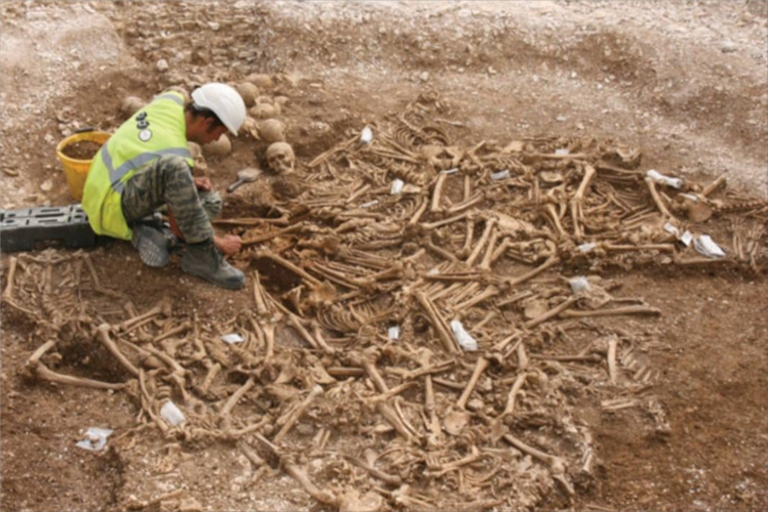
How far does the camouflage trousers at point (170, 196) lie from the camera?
15.3 ft

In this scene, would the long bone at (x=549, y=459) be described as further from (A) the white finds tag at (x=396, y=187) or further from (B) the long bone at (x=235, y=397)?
(A) the white finds tag at (x=396, y=187)

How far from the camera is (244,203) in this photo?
19.2 ft

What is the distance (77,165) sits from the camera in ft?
18.0

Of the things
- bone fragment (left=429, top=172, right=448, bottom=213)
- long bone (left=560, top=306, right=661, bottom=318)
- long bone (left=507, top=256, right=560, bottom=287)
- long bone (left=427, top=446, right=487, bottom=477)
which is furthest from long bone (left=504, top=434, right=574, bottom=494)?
bone fragment (left=429, top=172, right=448, bottom=213)

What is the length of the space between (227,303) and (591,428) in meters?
2.14

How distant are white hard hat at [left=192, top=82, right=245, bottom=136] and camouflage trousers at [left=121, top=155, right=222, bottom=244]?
1.17ft

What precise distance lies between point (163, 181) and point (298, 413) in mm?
1517

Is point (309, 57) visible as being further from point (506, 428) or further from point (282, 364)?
point (506, 428)

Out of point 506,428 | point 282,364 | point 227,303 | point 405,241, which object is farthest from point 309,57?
point 506,428

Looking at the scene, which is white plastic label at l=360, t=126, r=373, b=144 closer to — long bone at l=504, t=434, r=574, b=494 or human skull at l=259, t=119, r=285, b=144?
human skull at l=259, t=119, r=285, b=144

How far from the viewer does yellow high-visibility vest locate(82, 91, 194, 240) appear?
478cm

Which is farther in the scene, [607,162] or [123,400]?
[607,162]

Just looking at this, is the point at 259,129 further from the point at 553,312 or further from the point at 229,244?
the point at 553,312

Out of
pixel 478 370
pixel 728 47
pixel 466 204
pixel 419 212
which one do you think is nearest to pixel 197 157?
pixel 419 212
